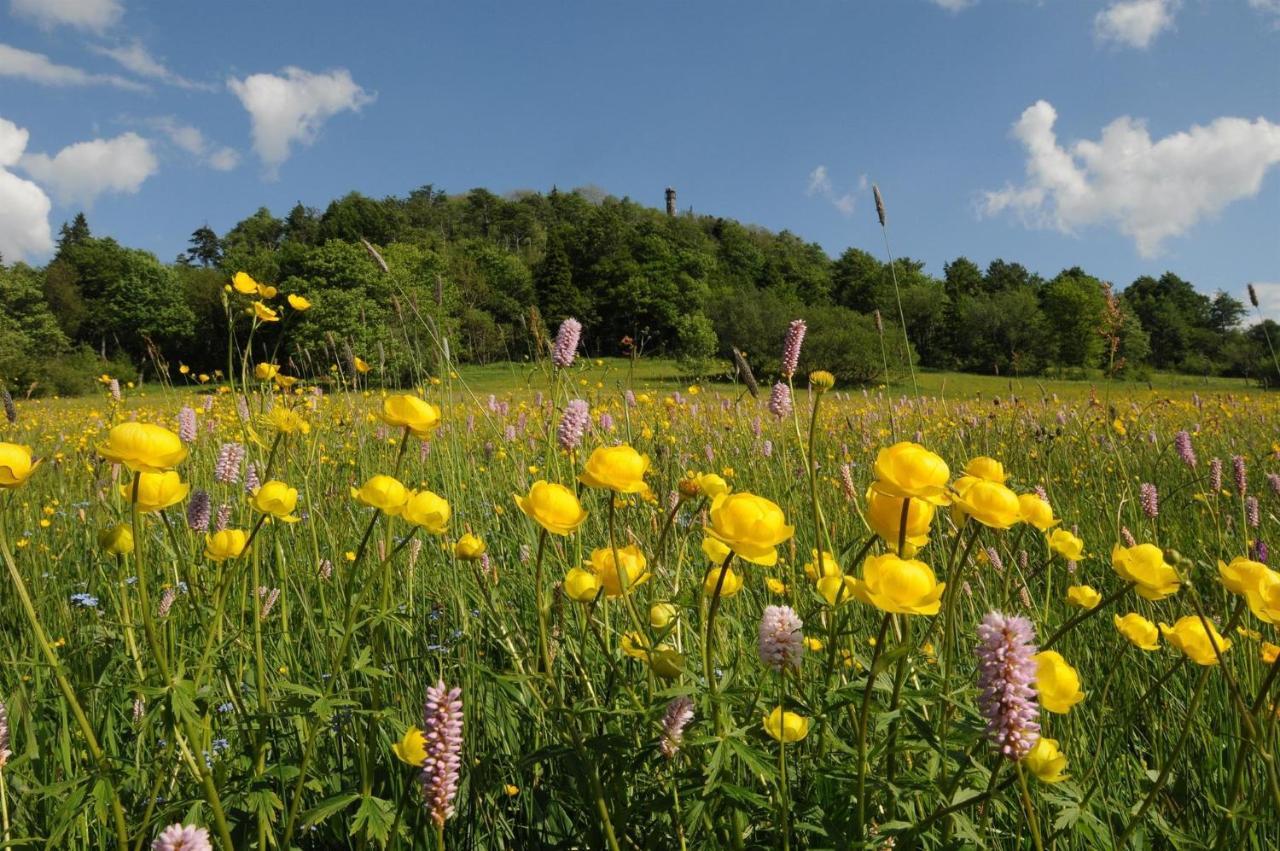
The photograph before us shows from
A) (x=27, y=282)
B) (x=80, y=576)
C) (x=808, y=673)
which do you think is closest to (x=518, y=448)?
(x=80, y=576)

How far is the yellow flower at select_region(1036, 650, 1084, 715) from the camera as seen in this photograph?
0.87 metres

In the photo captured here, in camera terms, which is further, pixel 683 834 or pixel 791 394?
pixel 791 394

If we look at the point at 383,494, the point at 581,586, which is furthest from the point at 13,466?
the point at 581,586

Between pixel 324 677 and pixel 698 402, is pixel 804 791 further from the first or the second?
pixel 698 402

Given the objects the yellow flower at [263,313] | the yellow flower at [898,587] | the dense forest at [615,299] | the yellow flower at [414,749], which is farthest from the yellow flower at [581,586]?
the dense forest at [615,299]

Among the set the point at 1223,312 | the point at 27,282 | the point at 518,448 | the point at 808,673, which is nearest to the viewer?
the point at 808,673

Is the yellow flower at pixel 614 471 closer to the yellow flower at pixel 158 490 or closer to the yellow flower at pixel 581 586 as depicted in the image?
the yellow flower at pixel 581 586

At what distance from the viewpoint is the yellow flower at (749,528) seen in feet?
2.69

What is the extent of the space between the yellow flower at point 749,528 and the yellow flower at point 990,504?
0.77 feet

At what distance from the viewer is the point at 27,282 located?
38.6 m

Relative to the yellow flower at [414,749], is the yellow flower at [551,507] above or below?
above

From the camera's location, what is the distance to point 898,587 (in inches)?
30.1

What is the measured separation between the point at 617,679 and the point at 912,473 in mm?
547

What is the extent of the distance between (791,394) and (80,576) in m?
2.41
